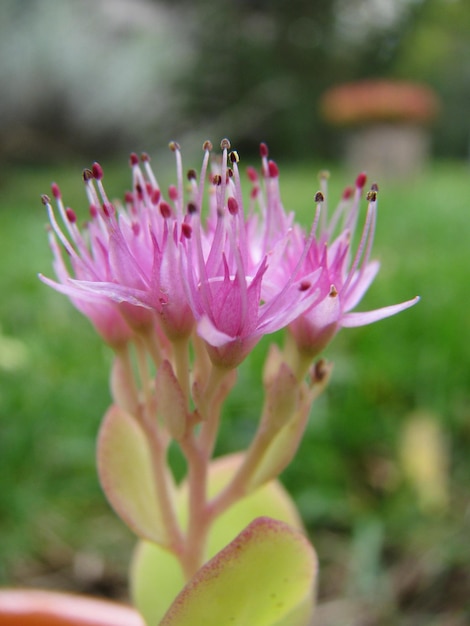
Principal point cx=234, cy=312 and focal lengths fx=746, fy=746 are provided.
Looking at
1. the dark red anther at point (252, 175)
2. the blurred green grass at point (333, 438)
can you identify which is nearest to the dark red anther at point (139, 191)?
the dark red anther at point (252, 175)

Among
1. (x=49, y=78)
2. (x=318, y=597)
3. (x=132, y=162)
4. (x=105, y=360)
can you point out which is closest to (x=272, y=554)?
(x=132, y=162)

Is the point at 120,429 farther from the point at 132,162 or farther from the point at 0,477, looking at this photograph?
the point at 0,477

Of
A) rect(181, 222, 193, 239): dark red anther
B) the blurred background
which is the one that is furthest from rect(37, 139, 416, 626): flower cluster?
the blurred background

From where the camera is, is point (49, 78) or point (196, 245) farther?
point (49, 78)

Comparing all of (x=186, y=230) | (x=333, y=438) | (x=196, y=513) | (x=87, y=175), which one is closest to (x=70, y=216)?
(x=87, y=175)

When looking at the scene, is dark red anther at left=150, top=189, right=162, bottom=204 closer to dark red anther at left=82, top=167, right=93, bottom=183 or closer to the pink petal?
dark red anther at left=82, top=167, right=93, bottom=183
